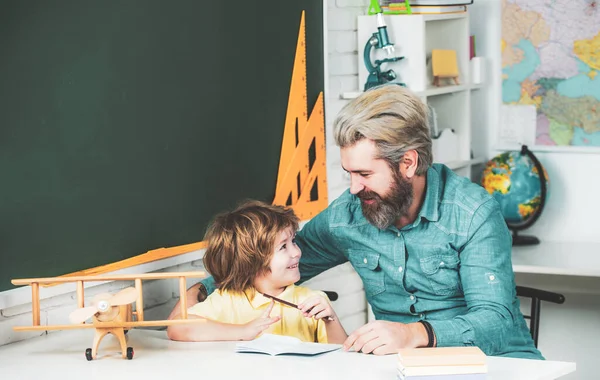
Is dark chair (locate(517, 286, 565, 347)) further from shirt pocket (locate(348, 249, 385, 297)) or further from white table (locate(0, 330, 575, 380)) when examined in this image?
white table (locate(0, 330, 575, 380))

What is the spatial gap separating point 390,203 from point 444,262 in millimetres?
211

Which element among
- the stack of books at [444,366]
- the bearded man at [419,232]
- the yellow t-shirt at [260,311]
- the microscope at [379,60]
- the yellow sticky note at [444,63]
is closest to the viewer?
the stack of books at [444,366]

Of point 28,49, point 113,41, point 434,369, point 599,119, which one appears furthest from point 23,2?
point 599,119

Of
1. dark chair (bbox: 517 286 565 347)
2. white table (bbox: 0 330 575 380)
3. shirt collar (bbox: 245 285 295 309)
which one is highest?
shirt collar (bbox: 245 285 295 309)

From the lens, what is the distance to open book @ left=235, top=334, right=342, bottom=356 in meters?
2.08

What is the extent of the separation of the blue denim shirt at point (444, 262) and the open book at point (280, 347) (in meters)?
0.30

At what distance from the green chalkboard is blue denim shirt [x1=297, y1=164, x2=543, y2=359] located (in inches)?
15.8

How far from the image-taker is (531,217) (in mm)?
3734

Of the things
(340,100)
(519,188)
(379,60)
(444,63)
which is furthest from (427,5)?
(519,188)

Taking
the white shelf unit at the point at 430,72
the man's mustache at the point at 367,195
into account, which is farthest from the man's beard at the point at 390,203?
the white shelf unit at the point at 430,72

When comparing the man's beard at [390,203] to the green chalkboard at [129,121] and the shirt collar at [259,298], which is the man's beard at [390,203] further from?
the green chalkboard at [129,121]

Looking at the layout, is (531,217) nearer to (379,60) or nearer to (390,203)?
(379,60)

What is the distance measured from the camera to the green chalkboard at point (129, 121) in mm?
2275

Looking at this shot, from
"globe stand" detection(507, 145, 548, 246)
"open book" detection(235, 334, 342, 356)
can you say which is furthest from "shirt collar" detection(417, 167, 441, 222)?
"globe stand" detection(507, 145, 548, 246)
